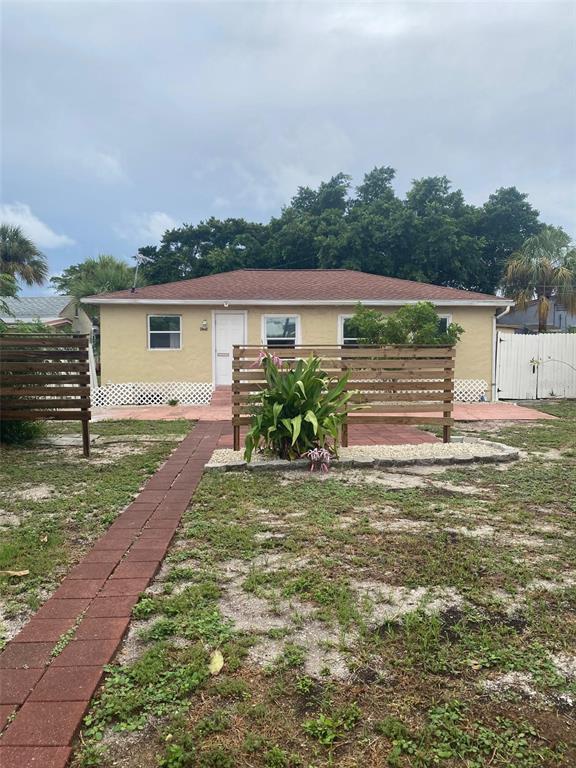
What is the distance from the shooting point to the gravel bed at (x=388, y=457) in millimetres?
5965

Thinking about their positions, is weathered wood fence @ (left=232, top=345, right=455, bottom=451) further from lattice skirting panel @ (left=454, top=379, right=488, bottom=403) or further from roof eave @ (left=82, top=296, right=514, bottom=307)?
lattice skirting panel @ (left=454, top=379, right=488, bottom=403)

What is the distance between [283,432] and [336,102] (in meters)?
13.3

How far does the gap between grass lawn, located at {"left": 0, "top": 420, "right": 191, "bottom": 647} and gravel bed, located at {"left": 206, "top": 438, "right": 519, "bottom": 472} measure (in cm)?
87

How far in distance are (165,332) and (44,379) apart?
300 inches

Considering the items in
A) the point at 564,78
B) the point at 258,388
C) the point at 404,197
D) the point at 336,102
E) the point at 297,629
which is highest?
the point at 404,197

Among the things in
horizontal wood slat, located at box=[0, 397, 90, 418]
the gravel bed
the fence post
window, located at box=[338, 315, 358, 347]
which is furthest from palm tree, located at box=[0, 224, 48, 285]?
the gravel bed

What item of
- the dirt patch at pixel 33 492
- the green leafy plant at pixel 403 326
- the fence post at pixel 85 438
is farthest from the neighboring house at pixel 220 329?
the dirt patch at pixel 33 492

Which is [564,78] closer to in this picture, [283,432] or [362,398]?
[362,398]

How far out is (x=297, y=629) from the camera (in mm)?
2477

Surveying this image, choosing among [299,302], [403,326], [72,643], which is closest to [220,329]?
[299,302]

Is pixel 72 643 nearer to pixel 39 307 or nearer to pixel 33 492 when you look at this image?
pixel 33 492

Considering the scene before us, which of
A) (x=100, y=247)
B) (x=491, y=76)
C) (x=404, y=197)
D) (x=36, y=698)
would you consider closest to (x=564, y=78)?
(x=491, y=76)

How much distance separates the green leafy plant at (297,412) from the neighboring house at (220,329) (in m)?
7.93

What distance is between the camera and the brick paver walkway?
69.1 inches
